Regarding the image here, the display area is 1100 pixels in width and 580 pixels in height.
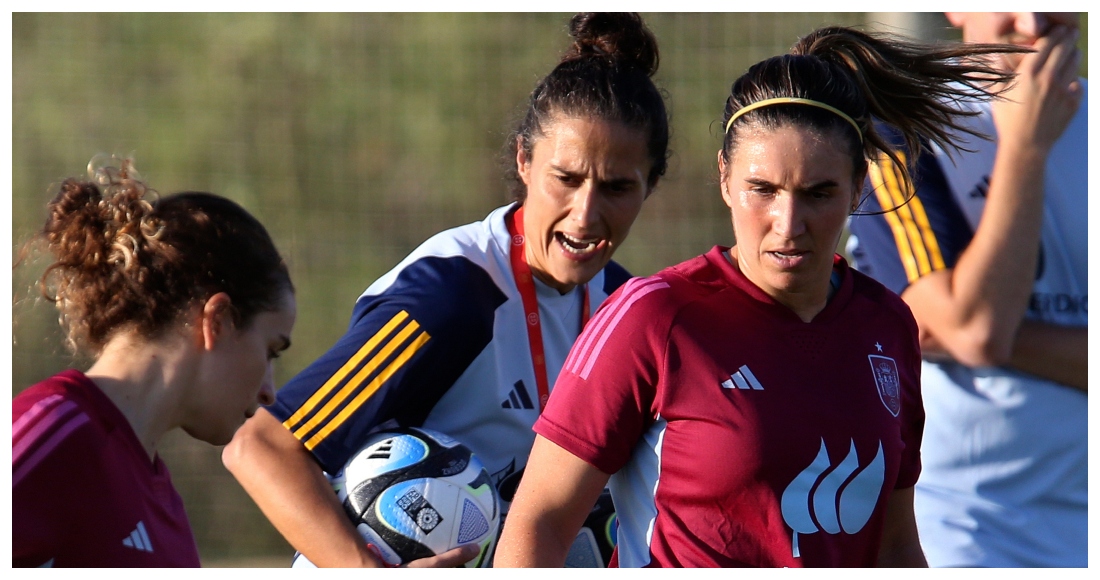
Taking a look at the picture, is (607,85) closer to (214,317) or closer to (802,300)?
(802,300)

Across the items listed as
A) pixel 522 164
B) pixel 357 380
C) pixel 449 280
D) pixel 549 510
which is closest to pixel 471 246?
pixel 449 280

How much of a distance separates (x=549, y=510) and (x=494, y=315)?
769 mm

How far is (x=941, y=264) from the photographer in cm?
275

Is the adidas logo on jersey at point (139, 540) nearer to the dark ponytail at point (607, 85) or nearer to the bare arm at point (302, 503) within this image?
the bare arm at point (302, 503)

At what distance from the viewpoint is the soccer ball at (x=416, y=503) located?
247 cm

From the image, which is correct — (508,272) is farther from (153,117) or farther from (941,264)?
(153,117)

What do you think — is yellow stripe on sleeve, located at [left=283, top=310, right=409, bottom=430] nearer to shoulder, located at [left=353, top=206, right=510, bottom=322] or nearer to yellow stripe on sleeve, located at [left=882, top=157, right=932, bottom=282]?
shoulder, located at [left=353, top=206, right=510, bottom=322]

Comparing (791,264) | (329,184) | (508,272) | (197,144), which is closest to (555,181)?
(508,272)

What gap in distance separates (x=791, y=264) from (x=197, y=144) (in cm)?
507

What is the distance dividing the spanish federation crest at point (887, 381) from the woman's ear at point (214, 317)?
3.72 ft

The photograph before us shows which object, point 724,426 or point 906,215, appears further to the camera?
point 906,215

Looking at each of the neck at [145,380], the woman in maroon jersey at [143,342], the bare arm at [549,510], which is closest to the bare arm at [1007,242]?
the bare arm at [549,510]

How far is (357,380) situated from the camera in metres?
2.49

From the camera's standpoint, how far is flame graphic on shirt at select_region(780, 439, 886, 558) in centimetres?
195
